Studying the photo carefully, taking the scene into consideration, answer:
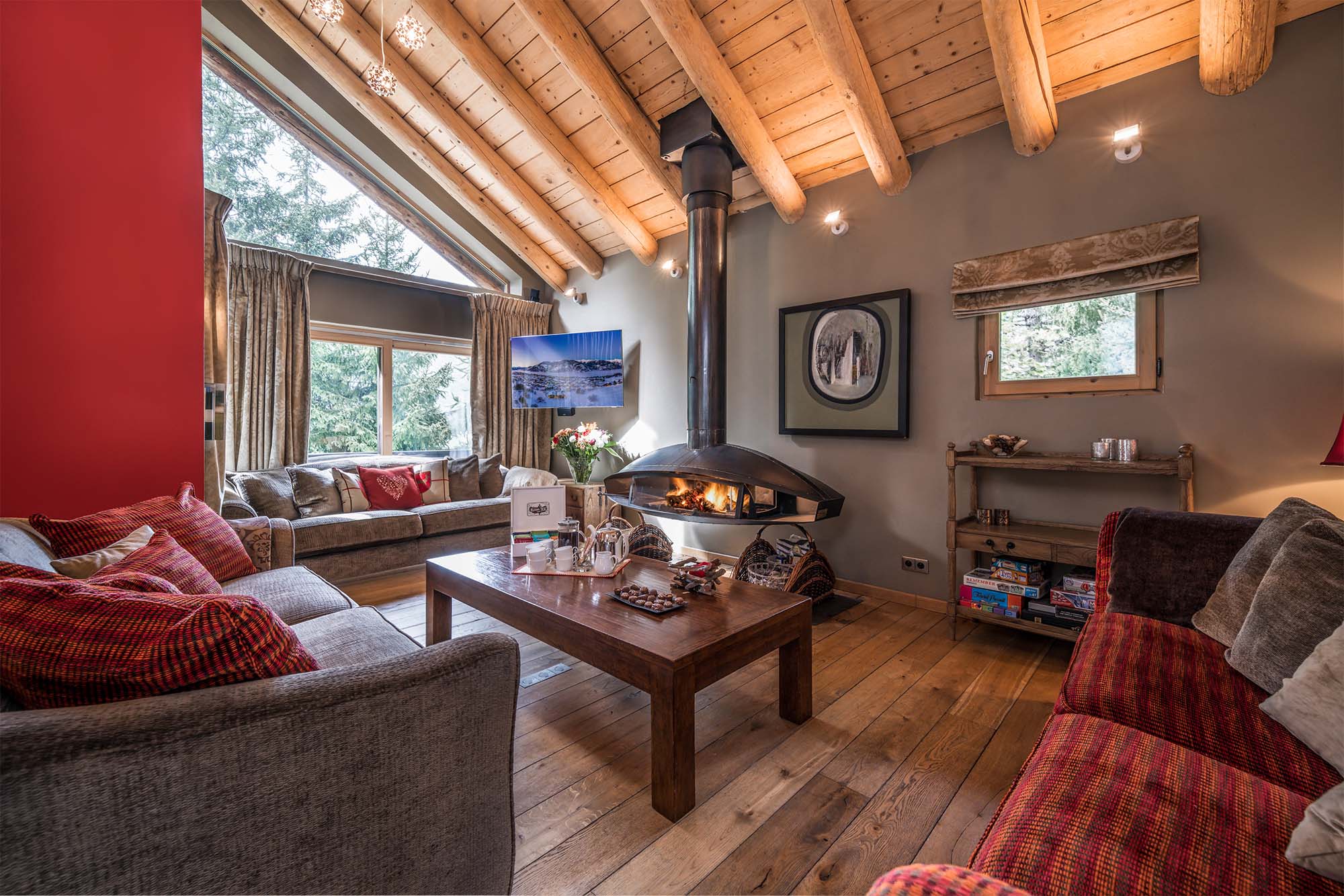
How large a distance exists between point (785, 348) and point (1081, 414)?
1693mm

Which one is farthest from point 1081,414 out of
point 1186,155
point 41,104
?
point 41,104

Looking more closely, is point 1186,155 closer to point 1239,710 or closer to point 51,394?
point 1239,710

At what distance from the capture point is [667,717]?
1.51 meters

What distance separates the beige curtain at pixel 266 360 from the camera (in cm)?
393

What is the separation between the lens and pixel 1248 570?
4.92ft

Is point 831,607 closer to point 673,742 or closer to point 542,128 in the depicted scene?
point 673,742

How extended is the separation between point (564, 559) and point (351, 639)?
0.86m

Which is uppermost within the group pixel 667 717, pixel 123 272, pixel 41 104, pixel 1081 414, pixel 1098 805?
pixel 41 104

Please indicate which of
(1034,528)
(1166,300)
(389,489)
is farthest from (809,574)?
(389,489)

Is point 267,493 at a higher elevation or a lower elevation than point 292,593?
higher

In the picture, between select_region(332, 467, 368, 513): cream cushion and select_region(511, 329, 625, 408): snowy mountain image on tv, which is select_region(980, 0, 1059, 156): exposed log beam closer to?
select_region(511, 329, 625, 408): snowy mountain image on tv

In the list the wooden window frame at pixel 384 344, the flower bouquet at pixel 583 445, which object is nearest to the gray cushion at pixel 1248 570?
the flower bouquet at pixel 583 445

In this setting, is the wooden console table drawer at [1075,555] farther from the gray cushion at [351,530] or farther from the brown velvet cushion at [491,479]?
the brown velvet cushion at [491,479]

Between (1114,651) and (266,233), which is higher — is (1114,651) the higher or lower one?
the lower one
